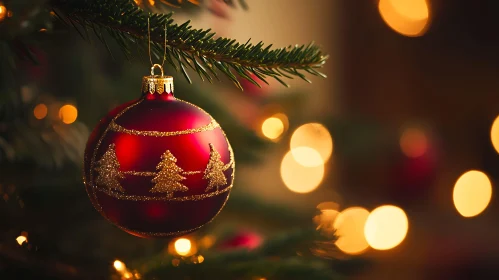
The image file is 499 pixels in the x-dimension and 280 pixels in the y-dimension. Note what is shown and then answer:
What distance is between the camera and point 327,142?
122 cm

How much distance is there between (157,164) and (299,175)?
1286mm

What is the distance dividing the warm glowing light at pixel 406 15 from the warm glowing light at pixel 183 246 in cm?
141

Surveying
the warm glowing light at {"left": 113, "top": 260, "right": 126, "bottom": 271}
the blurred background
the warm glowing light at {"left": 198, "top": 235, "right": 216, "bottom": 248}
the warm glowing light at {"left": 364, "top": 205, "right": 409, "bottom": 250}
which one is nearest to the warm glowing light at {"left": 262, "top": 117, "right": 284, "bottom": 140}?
the blurred background

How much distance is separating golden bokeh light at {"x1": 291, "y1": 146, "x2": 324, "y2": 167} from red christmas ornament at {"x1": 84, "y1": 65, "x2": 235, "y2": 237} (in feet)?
3.62

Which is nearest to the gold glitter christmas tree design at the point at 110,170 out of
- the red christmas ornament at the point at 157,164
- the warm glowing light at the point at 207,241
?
the red christmas ornament at the point at 157,164

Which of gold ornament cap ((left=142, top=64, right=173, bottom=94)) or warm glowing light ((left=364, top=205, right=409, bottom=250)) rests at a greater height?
warm glowing light ((left=364, top=205, right=409, bottom=250))

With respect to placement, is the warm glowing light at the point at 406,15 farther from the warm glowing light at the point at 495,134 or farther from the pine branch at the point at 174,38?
the pine branch at the point at 174,38

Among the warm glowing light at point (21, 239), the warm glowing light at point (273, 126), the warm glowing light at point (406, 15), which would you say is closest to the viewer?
the warm glowing light at point (21, 239)

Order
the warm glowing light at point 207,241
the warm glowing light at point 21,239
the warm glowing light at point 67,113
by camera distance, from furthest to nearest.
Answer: the warm glowing light at point 67,113, the warm glowing light at point 207,241, the warm glowing light at point 21,239

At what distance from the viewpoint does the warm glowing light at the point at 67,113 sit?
90cm

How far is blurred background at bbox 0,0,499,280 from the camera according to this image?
71 cm

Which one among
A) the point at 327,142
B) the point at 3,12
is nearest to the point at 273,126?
the point at 327,142

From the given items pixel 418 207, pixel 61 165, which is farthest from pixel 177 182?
pixel 418 207

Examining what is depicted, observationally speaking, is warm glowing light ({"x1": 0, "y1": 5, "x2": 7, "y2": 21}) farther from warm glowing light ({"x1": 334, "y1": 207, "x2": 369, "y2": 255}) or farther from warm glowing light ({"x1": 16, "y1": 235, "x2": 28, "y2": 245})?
warm glowing light ({"x1": 334, "y1": 207, "x2": 369, "y2": 255})
